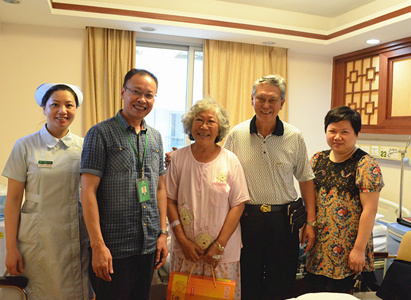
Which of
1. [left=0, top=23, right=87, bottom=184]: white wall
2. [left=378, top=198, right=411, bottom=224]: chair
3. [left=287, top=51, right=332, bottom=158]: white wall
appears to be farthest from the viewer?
[left=287, top=51, right=332, bottom=158]: white wall

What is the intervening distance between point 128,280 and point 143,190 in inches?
16.6

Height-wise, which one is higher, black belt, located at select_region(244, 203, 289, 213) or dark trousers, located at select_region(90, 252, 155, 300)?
black belt, located at select_region(244, 203, 289, 213)

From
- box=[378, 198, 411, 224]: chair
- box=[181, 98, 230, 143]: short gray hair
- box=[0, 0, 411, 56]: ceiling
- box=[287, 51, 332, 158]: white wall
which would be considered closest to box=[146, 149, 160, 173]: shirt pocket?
box=[181, 98, 230, 143]: short gray hair

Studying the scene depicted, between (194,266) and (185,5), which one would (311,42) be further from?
(194,266)

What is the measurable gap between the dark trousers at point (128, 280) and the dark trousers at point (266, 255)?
566 millimetres

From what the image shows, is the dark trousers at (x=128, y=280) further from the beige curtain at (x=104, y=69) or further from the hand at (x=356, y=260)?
the beige curtain at (x=104, y=69)

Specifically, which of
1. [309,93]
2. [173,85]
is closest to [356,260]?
[173,85]

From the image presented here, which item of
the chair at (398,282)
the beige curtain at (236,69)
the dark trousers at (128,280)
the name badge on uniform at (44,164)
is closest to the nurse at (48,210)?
the name badge on uniform at (44,164)

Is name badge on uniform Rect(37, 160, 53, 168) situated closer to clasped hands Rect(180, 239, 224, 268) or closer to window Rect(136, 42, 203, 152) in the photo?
clasped hands Rect(180, 239, 224, 268)

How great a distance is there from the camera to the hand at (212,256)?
181cm

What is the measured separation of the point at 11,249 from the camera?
1.71 metres

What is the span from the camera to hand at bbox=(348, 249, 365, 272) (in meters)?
1.93

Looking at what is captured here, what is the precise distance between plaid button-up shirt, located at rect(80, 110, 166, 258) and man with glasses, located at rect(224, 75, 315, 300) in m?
0.64

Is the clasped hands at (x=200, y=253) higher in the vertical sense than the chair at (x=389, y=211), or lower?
Result: higher
